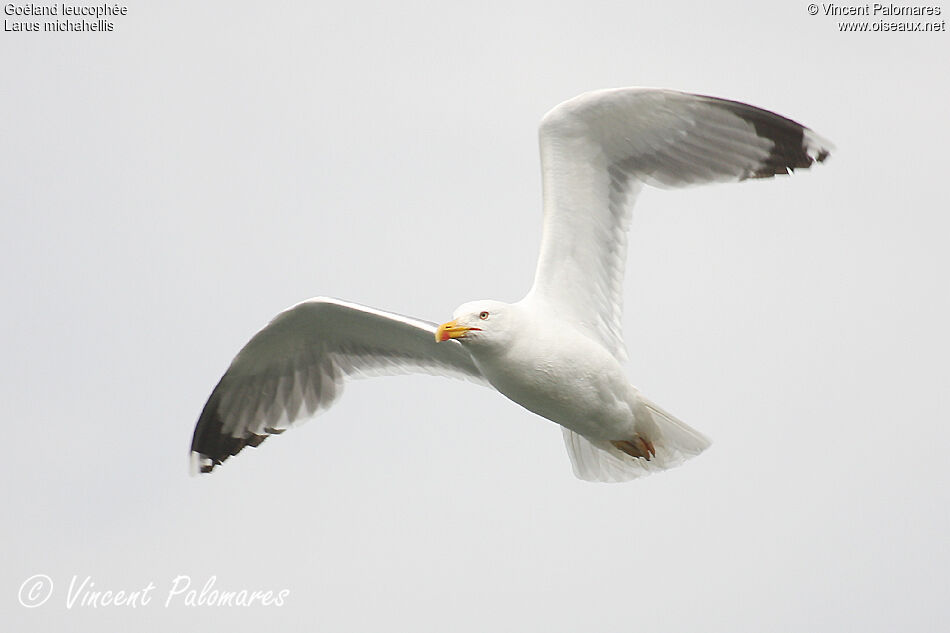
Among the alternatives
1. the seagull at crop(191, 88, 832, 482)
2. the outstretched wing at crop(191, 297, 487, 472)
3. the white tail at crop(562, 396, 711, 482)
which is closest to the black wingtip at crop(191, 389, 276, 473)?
the outstretched wing at crop(191, 297, 487, 472)

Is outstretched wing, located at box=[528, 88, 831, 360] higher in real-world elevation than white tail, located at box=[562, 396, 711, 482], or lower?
higher

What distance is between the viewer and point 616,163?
11.1m

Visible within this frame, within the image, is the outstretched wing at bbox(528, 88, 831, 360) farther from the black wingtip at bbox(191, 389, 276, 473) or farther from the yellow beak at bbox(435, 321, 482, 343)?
the black wingtip at bbox(191, 389, 276, 473)

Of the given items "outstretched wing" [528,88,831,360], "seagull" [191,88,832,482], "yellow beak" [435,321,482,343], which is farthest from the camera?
"outstretched wing" [528,88,831,360]

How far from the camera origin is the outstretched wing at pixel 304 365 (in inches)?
472

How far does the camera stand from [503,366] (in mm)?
10234

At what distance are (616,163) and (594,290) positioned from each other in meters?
0.92

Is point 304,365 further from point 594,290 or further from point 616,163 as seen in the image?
point 616,163

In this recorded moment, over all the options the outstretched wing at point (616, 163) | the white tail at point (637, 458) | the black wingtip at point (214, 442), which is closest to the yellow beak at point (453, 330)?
the outstretched wing at point (616, 163)

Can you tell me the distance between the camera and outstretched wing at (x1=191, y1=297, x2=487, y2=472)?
12.0m

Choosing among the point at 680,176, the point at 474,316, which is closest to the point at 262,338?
the point at 474,316

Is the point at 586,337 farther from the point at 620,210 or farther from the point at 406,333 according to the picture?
the point at 406,333

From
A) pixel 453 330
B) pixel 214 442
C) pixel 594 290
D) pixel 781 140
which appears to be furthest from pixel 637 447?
pixel 214 442

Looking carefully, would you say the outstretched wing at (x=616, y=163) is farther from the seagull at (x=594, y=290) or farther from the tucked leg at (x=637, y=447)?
the tucked leg at (x=637, y=447)
